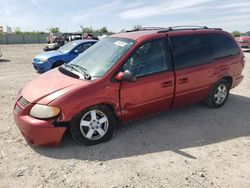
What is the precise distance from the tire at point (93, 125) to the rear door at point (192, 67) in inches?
56.9

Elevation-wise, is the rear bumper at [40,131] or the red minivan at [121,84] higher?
the red minivan at [121,84]

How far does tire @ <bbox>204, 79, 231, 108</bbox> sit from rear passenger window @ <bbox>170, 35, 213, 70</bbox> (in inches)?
26.1

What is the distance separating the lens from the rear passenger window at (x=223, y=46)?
5.48 m

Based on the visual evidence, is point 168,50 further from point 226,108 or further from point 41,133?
point 41,133

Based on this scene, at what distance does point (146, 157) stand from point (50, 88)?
1.82m

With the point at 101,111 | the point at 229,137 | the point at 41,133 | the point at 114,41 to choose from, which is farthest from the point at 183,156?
the point at 114,41

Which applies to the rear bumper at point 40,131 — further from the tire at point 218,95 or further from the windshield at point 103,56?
the tire at point 218,95

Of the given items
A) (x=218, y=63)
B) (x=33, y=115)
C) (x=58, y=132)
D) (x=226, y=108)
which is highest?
(x=218, y=63)

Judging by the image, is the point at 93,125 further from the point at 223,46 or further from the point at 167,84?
the point at 223,46

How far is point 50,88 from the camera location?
13.2 feet

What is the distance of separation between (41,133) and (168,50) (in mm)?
2629

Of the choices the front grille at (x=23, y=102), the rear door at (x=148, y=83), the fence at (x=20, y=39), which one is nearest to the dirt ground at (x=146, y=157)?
the rear door at (x=148, y=83)

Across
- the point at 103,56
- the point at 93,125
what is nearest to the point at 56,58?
→ the point at 103,56

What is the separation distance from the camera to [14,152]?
3.91 meters
